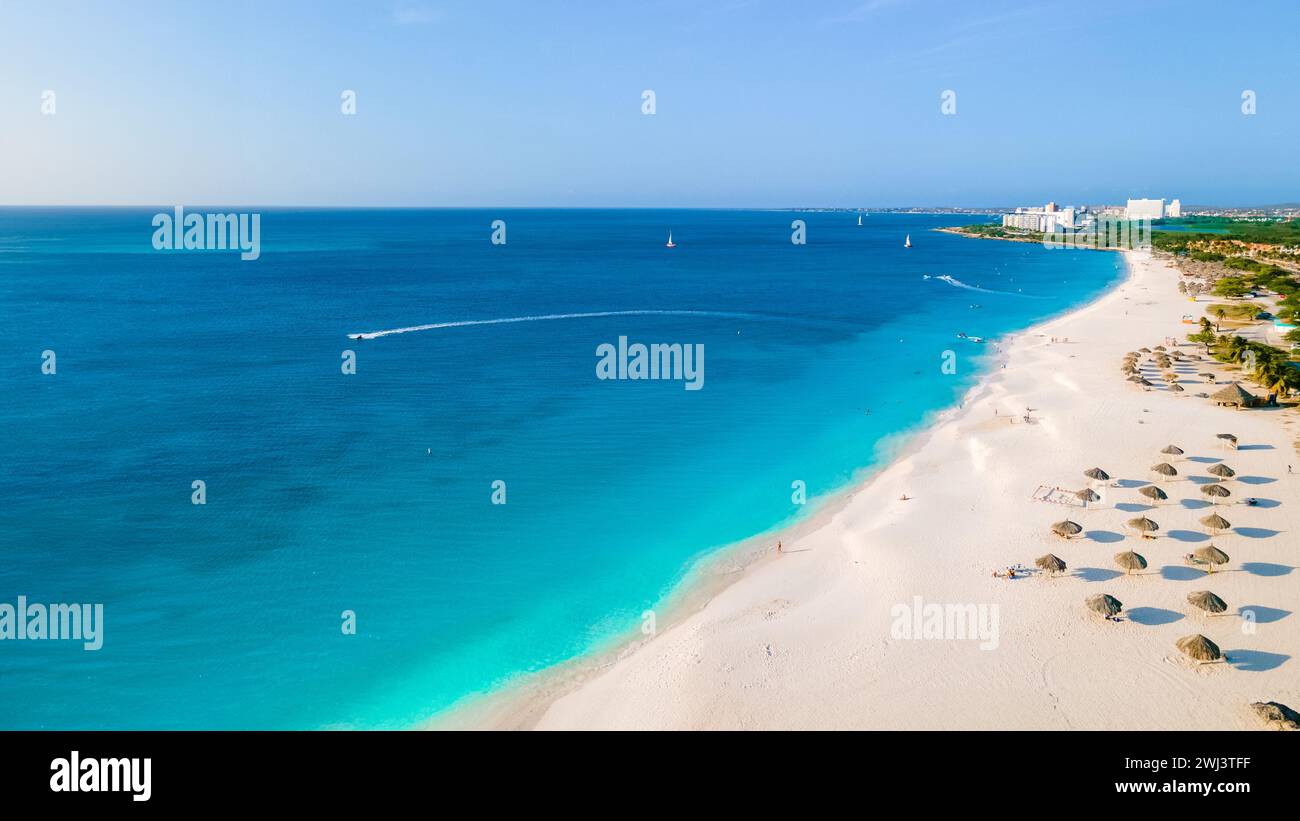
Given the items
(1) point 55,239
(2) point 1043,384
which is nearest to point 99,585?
Answer: (2) point 1043,384

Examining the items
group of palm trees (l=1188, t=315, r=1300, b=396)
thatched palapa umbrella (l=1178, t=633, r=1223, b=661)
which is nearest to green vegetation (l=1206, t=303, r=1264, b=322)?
group of palm trees (l=1188, t=315, r=1300, b=396)

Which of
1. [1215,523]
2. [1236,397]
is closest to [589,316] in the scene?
[1236,397]

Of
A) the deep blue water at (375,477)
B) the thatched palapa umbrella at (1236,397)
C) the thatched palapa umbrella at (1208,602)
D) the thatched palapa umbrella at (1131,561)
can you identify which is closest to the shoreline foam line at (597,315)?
the deep blue water at (375,477)

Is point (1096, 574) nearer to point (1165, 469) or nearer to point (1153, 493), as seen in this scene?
point (1153, 493)

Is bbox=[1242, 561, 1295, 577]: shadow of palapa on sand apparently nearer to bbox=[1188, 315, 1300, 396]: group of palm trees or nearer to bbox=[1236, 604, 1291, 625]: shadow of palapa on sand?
bbox=[1236, 604, 1291, 625]: shadow of palapa on sand

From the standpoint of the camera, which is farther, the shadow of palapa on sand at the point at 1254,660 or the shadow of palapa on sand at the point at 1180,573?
the shadow of palapa on sand at the point at 1180,573

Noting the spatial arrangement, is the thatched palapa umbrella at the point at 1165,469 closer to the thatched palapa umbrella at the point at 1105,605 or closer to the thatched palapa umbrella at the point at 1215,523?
the thatched palapa umbrella at the point at 1215,523

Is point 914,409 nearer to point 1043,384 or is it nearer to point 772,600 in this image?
point 1043,384
